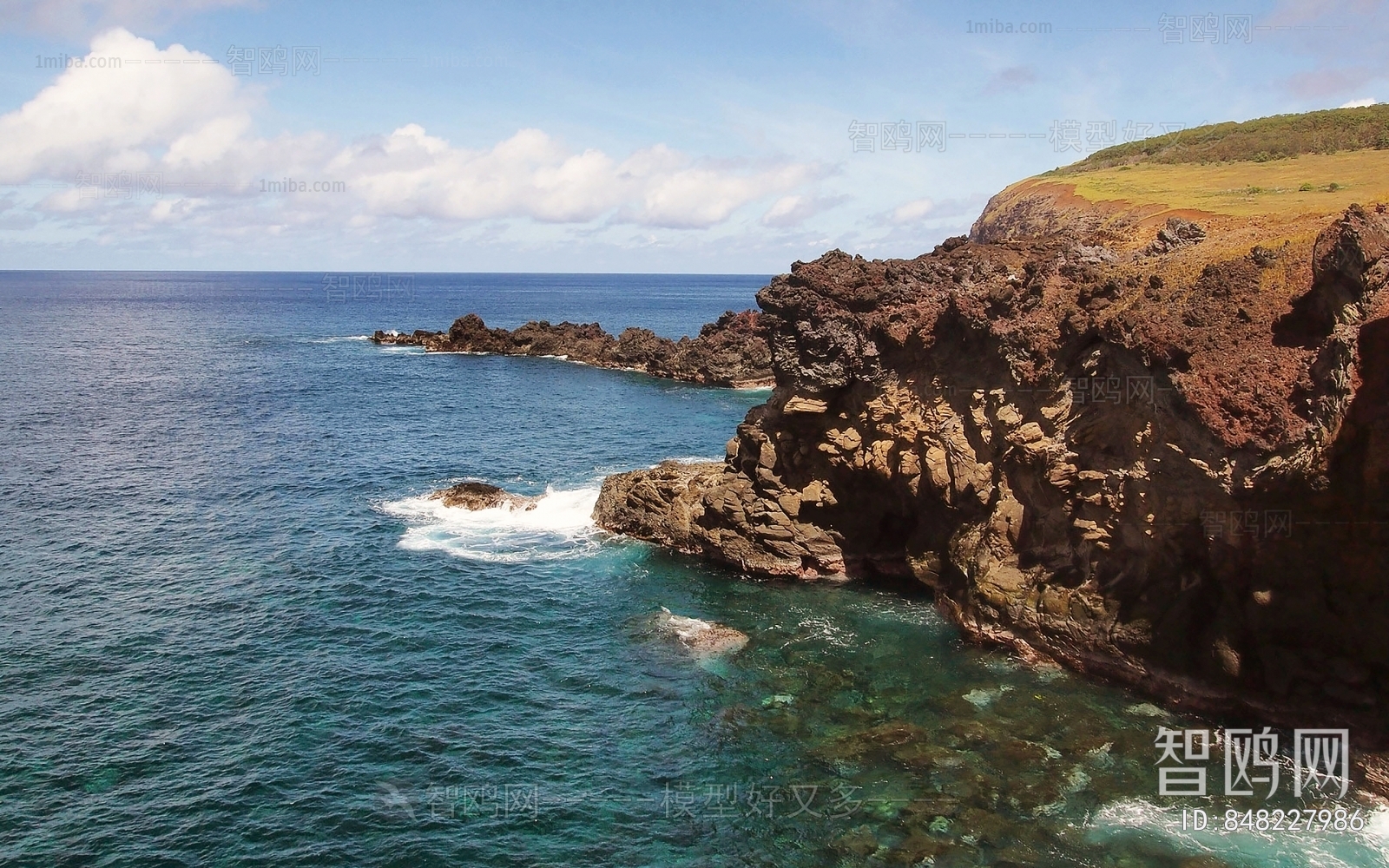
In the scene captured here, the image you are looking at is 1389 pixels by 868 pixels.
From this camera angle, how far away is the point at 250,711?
32.3m

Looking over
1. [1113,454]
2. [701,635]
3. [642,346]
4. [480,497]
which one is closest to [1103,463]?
[1113,454]

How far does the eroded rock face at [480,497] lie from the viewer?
57.2 m

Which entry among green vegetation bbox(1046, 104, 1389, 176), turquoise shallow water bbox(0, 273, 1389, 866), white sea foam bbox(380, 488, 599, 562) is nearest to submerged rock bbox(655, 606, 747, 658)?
turquoise shallow water bbox(0, 273, 1389, 866)

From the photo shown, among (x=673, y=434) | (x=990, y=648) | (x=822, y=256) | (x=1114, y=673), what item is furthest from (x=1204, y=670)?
(x=673, y=434)

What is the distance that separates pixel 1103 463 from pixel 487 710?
24836 mm

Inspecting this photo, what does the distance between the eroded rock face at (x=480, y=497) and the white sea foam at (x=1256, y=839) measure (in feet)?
129

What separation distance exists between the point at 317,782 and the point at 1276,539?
31207 millimetres

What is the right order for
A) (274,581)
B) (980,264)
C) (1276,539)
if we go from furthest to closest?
(274,581)
(980,264)
(1276,539)

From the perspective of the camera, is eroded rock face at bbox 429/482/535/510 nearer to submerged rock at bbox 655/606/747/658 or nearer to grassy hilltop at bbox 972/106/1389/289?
submerged rock at bbox 655/606/747/658

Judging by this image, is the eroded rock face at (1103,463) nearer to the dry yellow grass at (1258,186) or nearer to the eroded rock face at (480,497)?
the eroded rock face at (480,497)

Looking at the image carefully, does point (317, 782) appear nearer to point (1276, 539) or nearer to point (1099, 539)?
point (1099, 539)

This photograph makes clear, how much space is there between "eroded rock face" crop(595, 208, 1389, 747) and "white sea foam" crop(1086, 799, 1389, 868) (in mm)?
3985

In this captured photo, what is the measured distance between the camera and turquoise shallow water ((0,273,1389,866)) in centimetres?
2542

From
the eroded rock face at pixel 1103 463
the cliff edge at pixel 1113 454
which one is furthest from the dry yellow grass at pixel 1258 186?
the eroded rock face at pixel 1103 463
